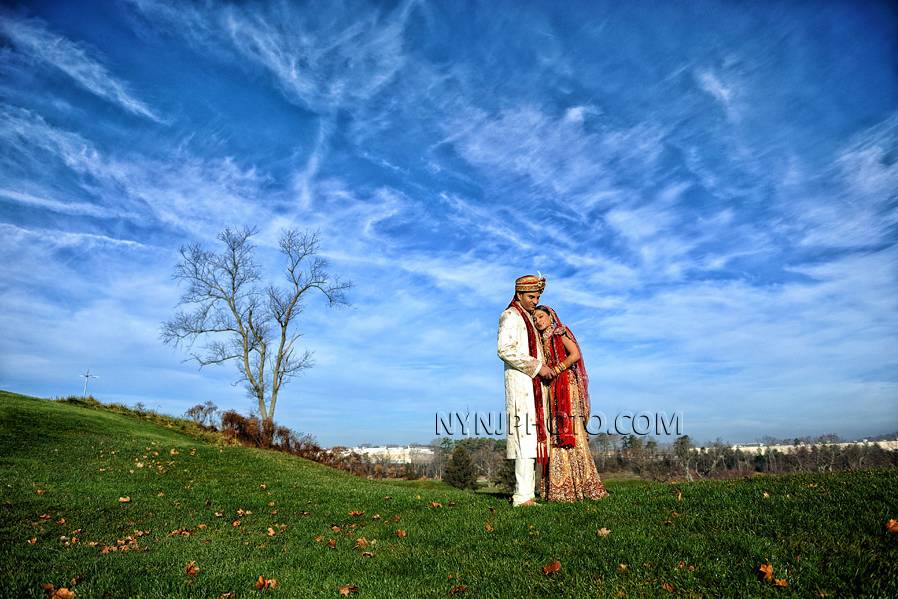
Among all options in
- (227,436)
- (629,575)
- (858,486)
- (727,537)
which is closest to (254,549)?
(629,575)

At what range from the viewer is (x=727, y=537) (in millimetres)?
5738

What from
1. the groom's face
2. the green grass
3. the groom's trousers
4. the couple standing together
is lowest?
the green grass

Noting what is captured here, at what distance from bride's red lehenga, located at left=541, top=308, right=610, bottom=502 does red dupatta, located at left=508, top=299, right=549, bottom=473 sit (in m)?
0.13

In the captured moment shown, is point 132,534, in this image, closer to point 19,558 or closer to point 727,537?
point 19,558

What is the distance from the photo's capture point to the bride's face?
9656 mm

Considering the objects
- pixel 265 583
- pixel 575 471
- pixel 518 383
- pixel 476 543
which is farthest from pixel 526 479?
pixel 265 583

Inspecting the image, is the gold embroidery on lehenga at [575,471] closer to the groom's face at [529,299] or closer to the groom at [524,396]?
the groom at [524,396]

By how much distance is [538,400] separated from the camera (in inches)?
364

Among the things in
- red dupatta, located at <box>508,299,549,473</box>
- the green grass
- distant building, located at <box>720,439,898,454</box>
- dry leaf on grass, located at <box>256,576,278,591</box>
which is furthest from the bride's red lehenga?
distant building, located at <box>720,439,898,454</box>

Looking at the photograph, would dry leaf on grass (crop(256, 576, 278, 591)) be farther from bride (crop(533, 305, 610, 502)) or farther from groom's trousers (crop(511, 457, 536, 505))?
bride (crop(533, 305, 610, 502))

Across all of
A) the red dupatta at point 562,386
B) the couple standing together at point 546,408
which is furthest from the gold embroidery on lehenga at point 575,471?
the red dupatta at point 562,386

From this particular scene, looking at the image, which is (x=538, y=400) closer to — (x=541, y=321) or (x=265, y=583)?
Result: (x=541, y=321)

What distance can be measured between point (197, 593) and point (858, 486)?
8456 mm

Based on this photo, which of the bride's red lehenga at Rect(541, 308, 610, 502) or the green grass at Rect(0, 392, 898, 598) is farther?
the bride's red lehenga at Rect(541, 308, 610, 502)
